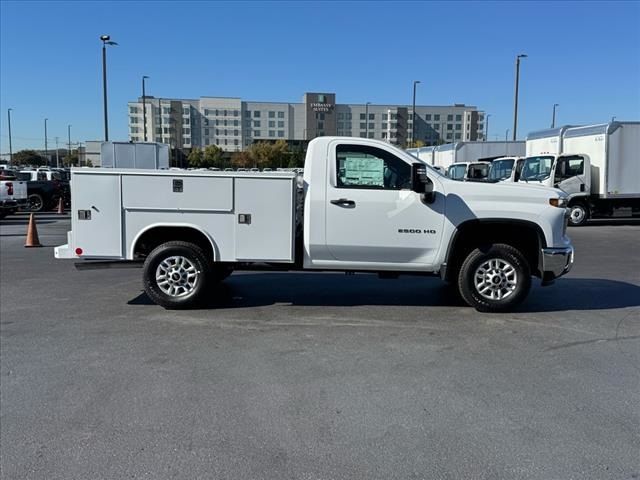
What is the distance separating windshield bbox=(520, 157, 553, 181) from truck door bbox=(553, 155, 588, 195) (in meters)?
0.33

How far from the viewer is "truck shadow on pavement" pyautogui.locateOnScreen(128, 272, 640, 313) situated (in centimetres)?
773

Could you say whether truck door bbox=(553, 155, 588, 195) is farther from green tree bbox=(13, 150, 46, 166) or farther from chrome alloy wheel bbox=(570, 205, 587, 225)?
green tree bbox=(13, 150, 46, 166)

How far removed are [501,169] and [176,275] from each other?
1772 centimetres

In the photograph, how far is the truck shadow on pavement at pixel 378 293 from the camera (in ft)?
25.3

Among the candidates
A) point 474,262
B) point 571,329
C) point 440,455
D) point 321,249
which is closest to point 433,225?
point 474,262

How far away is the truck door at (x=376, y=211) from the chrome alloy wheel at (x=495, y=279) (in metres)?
0.64

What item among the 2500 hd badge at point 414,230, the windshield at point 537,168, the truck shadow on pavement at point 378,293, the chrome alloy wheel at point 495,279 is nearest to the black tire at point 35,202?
A: the truck shadow on pavement at point 378,293

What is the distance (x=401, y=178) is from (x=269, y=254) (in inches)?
75.4

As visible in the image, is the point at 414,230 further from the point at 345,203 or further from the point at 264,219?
the point at 264,219

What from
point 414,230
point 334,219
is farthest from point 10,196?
point 414,230

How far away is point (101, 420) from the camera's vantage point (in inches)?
160

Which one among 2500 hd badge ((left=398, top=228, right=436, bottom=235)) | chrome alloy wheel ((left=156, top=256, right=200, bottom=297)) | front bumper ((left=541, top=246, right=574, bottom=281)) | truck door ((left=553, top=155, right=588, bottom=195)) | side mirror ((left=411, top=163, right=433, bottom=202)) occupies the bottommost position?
chrome alloy wheel ((left=156, top=256, right=200, bottom=297))

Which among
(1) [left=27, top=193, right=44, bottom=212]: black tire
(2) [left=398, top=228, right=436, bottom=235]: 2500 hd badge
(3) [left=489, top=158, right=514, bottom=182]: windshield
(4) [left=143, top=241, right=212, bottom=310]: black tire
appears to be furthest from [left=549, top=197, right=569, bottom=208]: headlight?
(1) [left=27, top=193, right=44, bottom=212]: black tire

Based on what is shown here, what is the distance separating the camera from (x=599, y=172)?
787 inches
